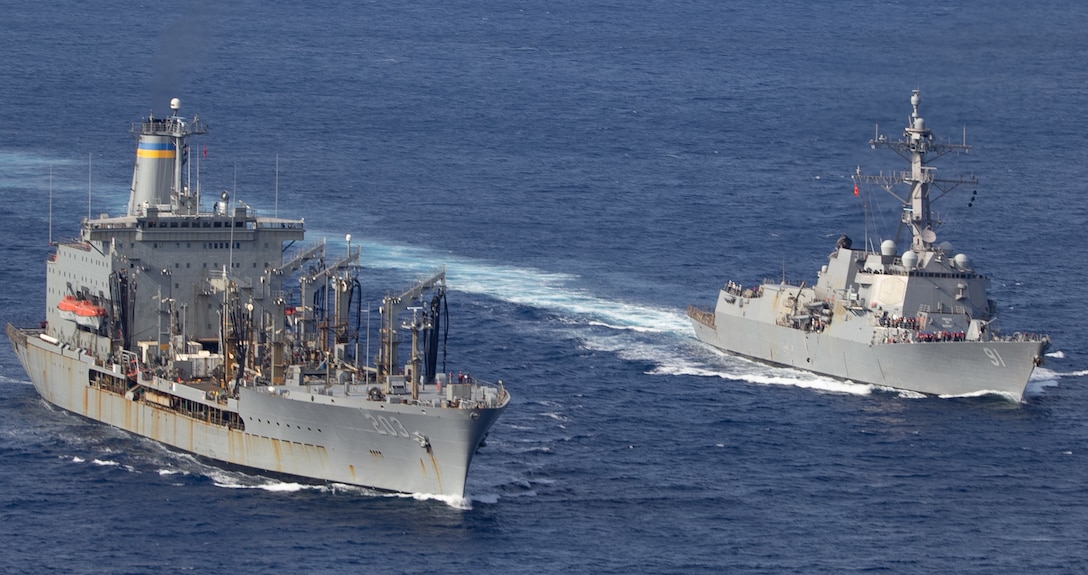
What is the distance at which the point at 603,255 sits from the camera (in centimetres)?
12019

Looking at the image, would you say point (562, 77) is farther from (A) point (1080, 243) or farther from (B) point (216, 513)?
(B) point (216, 513)

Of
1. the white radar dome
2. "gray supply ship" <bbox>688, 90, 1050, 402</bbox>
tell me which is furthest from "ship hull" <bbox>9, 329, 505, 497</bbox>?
the white radar dome

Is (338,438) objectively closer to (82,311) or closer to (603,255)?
(82,311)

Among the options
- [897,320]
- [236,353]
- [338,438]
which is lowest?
[338,438]

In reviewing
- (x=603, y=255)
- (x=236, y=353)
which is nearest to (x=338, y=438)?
(x=236, y=353)

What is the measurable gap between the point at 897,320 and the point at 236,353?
101 ft

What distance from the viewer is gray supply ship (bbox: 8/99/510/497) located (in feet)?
251

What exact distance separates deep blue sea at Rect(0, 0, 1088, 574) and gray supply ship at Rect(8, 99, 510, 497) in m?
1.25

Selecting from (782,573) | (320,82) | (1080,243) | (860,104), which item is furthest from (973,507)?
(320,82)

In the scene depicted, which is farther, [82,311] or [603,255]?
[603,255]

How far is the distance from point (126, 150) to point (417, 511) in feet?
243

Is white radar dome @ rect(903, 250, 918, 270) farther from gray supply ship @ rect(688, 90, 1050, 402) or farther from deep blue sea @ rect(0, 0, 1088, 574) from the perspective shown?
deep blue sea @ rect(0, 0, 1088, 574)

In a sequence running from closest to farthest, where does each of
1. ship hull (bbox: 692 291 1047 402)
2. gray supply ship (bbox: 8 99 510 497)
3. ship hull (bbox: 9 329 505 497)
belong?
ship hull (bbox: 9 329 505 497) < gray supply ship (bbox: 8 99 510 497) < ship hull (bbox: 692 291 1047 402)

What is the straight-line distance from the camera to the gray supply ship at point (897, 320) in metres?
95.9
